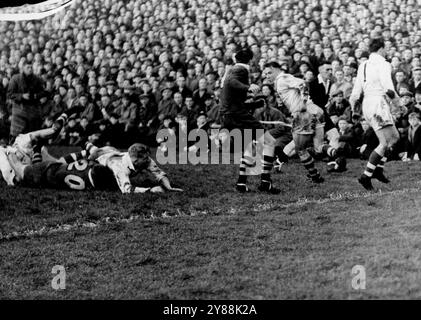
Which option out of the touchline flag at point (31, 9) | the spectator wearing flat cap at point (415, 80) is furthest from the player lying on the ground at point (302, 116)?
the touchline flag at point (31, 9)

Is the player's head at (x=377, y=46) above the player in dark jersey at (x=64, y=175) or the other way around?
above

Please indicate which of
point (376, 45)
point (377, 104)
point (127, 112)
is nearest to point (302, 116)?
point (377, 104)

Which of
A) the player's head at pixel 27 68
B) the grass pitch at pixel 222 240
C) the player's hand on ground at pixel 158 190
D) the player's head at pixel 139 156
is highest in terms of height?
the player's head at pixel 27 68

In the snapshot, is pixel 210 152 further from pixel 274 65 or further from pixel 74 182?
pixel 74 182

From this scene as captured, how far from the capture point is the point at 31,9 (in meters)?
7.16

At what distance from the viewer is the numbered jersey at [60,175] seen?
7176 millimetres

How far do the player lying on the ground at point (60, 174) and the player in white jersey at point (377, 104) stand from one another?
88.2 inches

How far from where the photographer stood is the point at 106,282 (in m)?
5.66

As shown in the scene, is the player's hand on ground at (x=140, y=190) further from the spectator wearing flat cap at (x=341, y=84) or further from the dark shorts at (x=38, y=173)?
the spectator wearing flat cap at (x=341, y=84)
